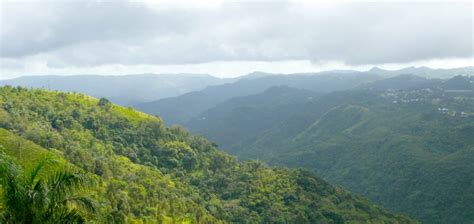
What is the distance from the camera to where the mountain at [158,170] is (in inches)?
3002

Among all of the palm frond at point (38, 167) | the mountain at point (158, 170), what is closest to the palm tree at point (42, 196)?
the palm frond at point (38, 167)

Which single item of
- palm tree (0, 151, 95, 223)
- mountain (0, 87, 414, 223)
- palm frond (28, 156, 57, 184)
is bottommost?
mountain (0, 87, 414, 223)

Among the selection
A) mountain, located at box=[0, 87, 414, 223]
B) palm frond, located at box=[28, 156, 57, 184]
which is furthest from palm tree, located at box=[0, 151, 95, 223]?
mountain, located at box=[0, 87, 414, 223]

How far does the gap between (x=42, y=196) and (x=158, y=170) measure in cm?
8764

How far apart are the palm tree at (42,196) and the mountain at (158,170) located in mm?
53226

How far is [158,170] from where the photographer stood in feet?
330

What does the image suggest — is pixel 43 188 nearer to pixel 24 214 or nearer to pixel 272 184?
pixel 24 214

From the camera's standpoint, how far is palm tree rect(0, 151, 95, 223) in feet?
45.3

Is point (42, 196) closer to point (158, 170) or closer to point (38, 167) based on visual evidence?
point (38, 167)

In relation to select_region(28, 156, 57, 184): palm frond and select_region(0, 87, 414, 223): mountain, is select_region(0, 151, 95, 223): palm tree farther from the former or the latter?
select_region(0, 87, 414, 223): mountain

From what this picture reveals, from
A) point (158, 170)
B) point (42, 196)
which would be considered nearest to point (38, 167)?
point (42, 196)

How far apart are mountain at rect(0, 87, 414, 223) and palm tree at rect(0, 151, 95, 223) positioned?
5323 centimetres

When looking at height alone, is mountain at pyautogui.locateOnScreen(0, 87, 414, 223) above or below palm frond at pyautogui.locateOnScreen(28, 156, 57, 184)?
below

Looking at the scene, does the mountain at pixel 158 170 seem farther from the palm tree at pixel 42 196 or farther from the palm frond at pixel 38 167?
the palm frond at pixel 38 167
